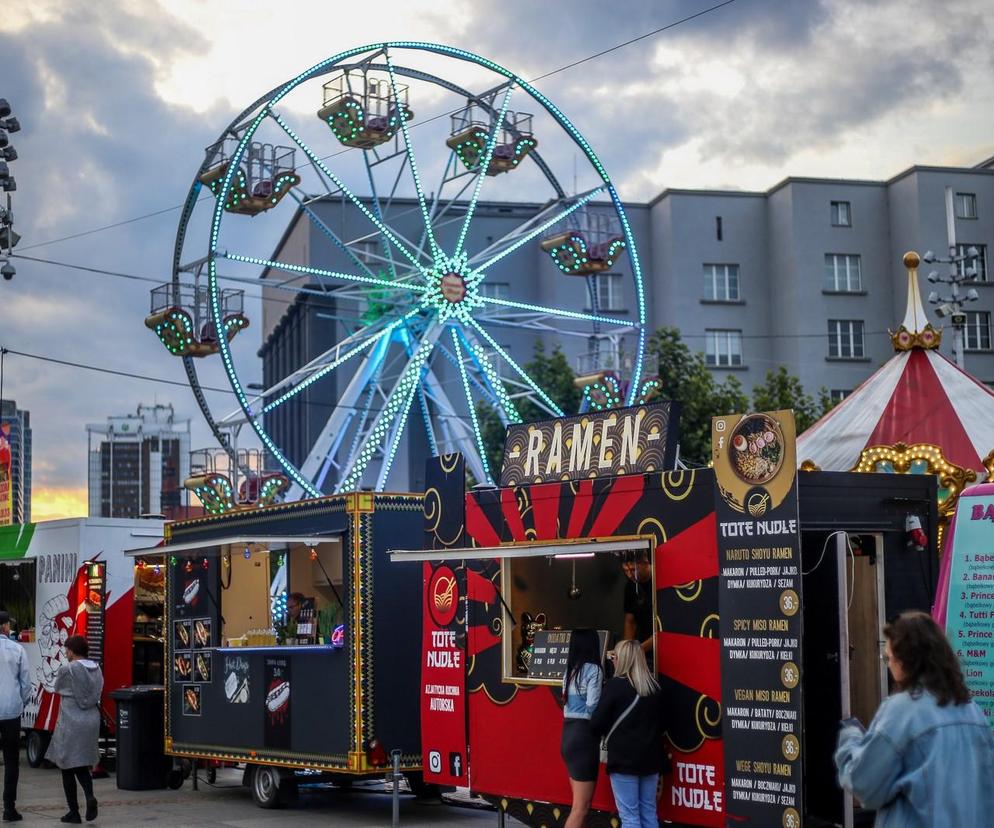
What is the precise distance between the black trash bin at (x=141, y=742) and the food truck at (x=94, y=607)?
2.11m

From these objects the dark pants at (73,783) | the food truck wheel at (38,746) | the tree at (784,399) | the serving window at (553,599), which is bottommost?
the food truck wheel at (38,746)

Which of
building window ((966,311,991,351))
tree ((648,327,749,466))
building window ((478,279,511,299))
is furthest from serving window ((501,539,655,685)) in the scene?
building window ((966,311,991,351))

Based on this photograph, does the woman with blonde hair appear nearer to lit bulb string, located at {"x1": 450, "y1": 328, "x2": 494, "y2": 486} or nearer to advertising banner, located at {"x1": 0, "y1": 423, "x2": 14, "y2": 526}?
lit bulb string, located at {"x1": 450, "y1": 328, "x2": 494, "y2": 486}

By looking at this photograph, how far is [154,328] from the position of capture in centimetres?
2405

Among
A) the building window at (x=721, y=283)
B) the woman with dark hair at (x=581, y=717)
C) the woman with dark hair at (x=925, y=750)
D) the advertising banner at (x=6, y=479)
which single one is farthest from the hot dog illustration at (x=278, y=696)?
Answer: the building window at (x=721, y=283)

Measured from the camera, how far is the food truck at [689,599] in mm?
8812

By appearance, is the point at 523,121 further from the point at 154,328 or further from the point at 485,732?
the point at 485,732

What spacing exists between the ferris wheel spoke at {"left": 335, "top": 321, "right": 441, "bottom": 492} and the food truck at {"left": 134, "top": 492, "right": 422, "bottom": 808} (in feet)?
26.5

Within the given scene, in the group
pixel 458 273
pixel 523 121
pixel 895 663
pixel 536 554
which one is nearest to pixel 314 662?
pixel 536 554

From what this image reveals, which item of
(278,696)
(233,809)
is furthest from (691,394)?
(233,809)

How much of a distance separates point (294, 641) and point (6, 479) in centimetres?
2220

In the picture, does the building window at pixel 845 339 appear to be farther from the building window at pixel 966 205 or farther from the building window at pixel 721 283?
the building window at pixel 966 205

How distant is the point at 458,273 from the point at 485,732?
52.1ft

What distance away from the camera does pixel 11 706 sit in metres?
13.2
